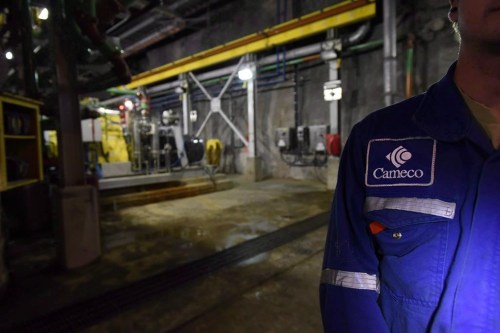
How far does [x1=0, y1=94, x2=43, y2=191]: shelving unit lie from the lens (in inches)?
97.3

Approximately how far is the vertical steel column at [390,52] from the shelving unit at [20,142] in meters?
5.52

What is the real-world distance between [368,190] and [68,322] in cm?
220

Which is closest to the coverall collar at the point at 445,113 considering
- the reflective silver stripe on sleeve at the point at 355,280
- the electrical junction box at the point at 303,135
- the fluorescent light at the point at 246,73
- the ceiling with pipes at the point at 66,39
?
the reflective silver stripe on sleeve at the point at 355,280

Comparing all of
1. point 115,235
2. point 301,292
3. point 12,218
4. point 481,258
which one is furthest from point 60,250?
point 481,258

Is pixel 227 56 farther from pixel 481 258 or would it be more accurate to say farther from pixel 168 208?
pixel 481 258

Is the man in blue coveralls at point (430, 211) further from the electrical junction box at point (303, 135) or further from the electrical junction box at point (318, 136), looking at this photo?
the electrical junction box at point (303, 135)

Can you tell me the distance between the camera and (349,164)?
91 centimetres

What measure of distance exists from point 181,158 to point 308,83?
13.4 feet

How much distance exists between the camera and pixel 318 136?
7621 millimetres

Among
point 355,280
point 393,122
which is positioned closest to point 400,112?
point 393,122

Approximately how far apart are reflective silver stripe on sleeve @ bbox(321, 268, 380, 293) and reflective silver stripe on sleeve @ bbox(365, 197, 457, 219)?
0.61ft

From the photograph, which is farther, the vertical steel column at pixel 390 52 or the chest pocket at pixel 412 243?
the vertical steel column at pixel 390 52

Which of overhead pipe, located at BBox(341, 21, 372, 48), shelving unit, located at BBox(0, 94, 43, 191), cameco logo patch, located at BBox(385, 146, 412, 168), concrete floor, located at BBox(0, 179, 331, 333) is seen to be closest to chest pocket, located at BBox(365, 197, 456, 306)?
cameco logo patch, located at BBox(385, 146, 412, 168)

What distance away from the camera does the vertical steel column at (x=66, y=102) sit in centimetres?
279
